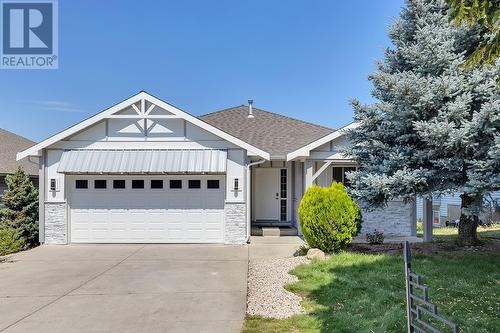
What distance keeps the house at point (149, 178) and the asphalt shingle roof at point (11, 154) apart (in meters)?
2.52

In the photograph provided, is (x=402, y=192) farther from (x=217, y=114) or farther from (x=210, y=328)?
(x=217, y=114)

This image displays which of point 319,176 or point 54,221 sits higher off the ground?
point 319,176

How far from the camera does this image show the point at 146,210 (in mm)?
12055

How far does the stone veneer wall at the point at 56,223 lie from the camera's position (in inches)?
465

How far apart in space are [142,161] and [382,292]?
28.2 ft

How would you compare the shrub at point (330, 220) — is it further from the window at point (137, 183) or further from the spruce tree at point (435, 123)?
the window at point (137, 183)

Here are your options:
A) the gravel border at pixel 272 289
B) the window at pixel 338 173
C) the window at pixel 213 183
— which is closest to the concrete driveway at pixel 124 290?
the gravel border at pixel 272 289

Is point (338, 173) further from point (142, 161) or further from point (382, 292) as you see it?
point (382, 292)

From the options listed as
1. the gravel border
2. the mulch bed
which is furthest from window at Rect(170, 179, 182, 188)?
the mulch bed

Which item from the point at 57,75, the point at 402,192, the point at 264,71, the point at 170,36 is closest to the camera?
the point at 402,192

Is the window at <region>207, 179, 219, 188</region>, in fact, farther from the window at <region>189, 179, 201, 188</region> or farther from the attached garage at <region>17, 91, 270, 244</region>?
the window at <region>189, 179, 201, 188</region>

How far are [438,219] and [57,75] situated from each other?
25.9 m

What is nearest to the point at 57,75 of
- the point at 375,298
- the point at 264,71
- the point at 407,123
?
the point at 264,71

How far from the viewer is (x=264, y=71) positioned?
22031mm
